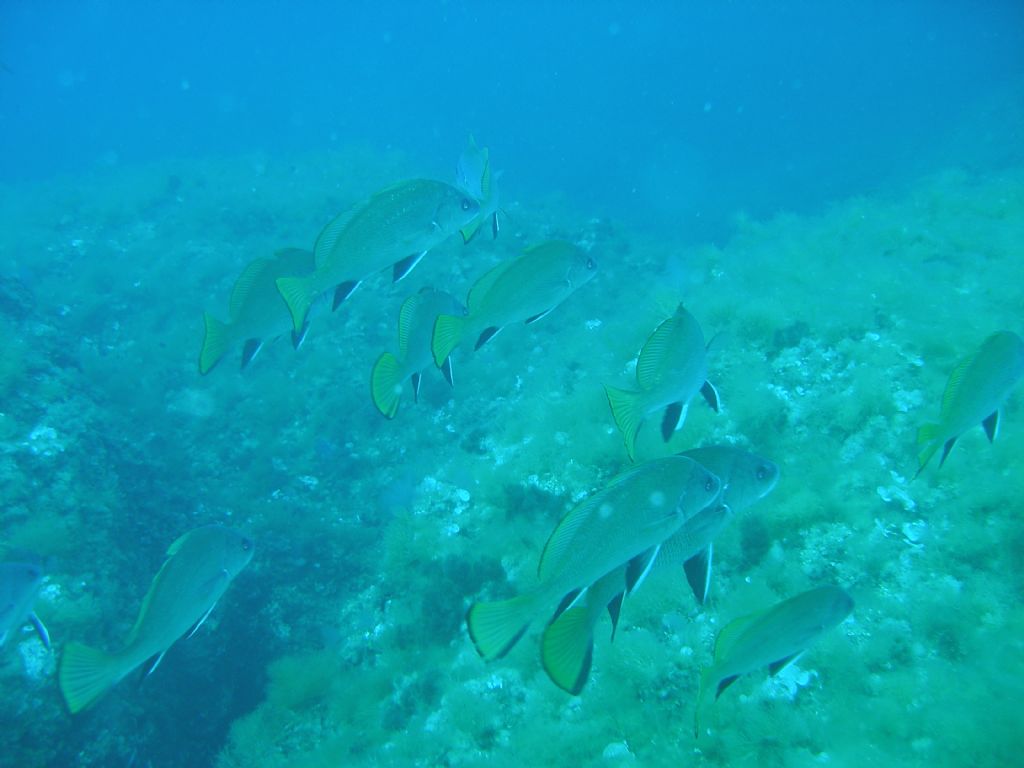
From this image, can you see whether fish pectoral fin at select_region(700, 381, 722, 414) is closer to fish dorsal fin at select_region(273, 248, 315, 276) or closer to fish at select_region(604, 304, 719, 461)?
fish at select_region(604, 304, 719, 461)

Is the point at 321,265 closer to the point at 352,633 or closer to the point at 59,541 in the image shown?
the point at 352,633

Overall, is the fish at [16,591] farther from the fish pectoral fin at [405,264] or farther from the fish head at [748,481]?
the fish head at [748,481]

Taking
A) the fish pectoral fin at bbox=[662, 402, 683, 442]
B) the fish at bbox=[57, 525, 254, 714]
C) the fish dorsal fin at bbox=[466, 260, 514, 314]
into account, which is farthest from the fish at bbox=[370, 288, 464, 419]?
the fish pectoral fin at bbox=[662, 402, 683, 442]

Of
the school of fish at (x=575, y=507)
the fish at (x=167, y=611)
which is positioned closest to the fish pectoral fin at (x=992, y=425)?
the school of fish at (x=575, y=507)

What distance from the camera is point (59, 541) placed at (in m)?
5.75

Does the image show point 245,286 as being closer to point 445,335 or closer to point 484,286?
point 445,335

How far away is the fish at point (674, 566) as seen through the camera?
85.4 inches

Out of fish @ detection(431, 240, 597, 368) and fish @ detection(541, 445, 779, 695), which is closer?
fish @ detection(541, 445, 779, 695)

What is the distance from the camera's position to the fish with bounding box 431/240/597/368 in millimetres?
3639

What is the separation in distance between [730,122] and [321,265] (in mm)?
53417

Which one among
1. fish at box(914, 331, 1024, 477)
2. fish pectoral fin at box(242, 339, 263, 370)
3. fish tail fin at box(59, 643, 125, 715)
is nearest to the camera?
fish tail fin at box(59, 643, 125, 715)

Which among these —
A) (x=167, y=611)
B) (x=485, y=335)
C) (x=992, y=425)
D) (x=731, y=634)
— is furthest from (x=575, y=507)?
(x=992, y=425)

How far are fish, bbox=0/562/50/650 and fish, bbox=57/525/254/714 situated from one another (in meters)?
1.50

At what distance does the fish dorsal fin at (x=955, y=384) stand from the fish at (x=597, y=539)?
2.00 meters
